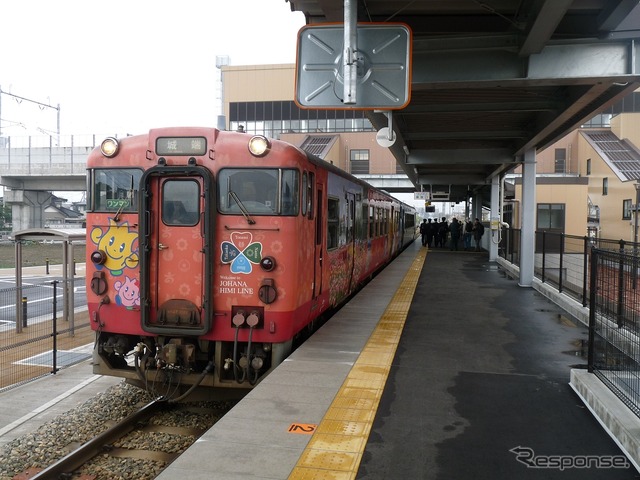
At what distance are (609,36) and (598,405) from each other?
4972mm

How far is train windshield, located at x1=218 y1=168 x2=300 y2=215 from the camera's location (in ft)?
21.4

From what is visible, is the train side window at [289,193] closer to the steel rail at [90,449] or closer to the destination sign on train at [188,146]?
the destination sign on train at [188,146]

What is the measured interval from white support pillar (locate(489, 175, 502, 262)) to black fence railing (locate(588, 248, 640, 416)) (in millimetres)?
14635

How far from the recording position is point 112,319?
22.2 feet

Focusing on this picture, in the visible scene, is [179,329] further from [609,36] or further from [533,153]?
[533,153]

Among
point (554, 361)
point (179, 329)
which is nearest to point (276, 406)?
point (179, 329)

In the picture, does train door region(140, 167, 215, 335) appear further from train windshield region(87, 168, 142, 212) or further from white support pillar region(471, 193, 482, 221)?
white support pillar region(471, 193, 482, 221)

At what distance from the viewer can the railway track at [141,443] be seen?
539cm

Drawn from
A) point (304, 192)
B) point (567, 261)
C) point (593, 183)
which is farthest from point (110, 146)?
point (593, 183)

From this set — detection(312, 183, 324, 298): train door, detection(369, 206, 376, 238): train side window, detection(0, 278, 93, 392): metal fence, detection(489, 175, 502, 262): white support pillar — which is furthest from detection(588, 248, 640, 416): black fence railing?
detection(489, 175, 502, 262): white support pillar

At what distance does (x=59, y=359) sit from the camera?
1036cm

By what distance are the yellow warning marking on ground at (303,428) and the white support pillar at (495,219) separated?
54.6 feet

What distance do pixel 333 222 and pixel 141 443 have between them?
446 centimetres

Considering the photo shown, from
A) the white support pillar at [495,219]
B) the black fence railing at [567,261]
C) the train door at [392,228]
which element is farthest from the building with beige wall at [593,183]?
the train door at [392,228]
